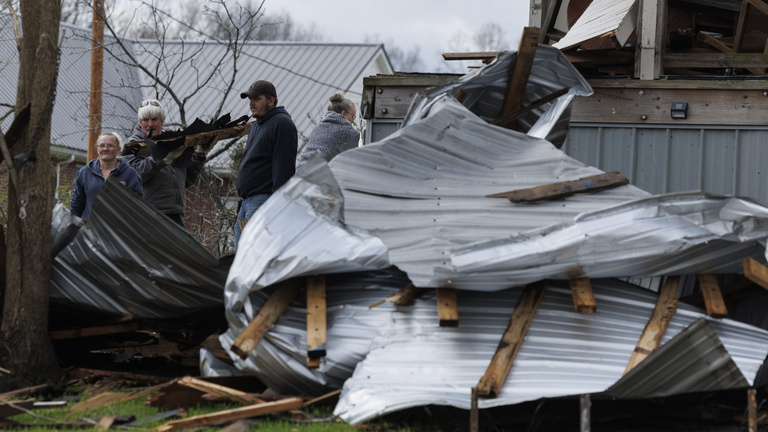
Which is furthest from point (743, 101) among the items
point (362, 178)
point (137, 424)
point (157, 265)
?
point (137, 424)

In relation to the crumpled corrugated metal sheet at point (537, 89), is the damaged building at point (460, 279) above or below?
below

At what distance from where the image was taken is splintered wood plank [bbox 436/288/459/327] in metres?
4.24

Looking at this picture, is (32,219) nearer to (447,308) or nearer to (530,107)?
(447,308)

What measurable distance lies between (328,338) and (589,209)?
1670 millimetres

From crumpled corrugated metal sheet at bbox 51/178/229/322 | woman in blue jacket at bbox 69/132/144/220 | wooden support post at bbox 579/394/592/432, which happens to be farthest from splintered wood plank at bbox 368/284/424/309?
woman in blue jacket at bbox 69/132/144/220

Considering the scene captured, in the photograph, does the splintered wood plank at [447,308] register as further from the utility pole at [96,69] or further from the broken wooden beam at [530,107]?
the utility pole at [96,69]

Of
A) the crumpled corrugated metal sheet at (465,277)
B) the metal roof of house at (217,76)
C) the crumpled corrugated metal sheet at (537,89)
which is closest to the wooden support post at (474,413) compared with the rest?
the crumpled corrugated metal sheet at (465,277)

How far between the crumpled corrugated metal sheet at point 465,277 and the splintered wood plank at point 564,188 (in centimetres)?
5

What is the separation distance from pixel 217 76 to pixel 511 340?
20.4 metres

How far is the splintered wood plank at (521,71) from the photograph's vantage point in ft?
19.1

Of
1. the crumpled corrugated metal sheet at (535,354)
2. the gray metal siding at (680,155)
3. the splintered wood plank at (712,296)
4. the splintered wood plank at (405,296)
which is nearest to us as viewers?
the crumpled corrugated metal sheet at (535,354)

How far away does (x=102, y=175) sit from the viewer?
612 centimetres

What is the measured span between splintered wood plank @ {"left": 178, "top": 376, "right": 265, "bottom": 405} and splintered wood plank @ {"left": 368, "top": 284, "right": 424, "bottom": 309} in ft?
2.66

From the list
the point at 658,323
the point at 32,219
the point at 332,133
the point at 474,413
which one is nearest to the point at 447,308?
the point at 474,413
